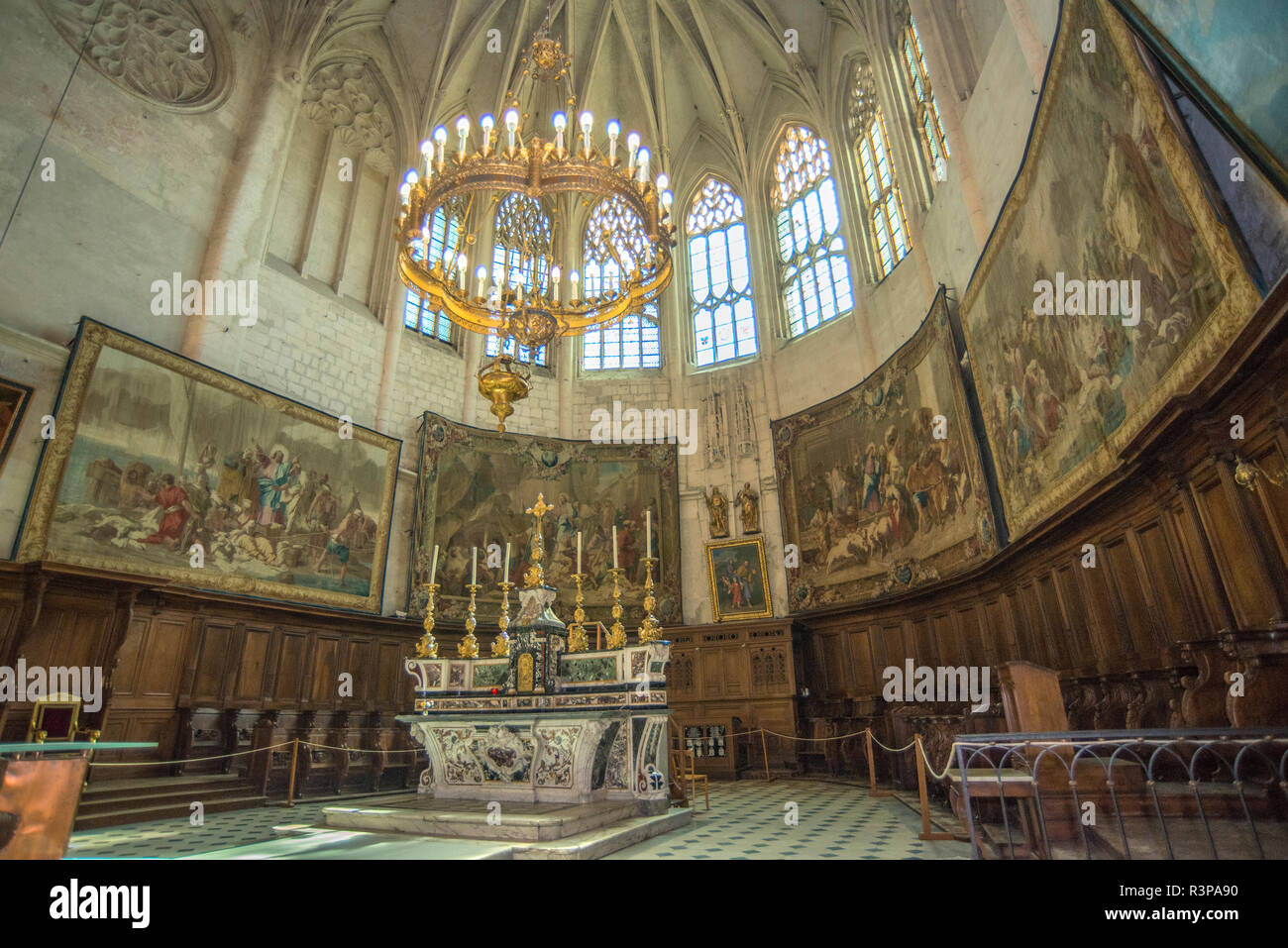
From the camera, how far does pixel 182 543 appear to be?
10.5 m

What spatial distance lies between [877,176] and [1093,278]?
9.69m

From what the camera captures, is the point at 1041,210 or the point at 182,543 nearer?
the point at 1041,210

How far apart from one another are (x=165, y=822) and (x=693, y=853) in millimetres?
6845

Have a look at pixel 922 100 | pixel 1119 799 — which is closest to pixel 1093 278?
pixel 1119 799

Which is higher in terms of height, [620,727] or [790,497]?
[790,497]

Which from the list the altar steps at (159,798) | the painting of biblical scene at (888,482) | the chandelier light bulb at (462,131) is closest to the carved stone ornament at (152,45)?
the chandelier light bulb at (462,131)

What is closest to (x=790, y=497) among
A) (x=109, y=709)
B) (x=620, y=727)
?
(x=620, y=727)

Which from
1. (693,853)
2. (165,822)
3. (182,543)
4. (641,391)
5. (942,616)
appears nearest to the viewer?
(693,853)

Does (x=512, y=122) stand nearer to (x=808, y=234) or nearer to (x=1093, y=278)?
(x=1093, y=278)

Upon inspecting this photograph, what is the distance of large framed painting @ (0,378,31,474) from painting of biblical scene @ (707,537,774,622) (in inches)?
499

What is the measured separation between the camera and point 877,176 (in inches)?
579

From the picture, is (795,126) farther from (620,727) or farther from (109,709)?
(109,709)

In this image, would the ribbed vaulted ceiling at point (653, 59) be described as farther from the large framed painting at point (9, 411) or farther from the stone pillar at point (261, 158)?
the large framed painting at point (9, 411)

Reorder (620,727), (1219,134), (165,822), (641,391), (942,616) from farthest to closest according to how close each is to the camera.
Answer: (641,391)
(942,616)
(165,822)
(620,727)
(1219,134)
